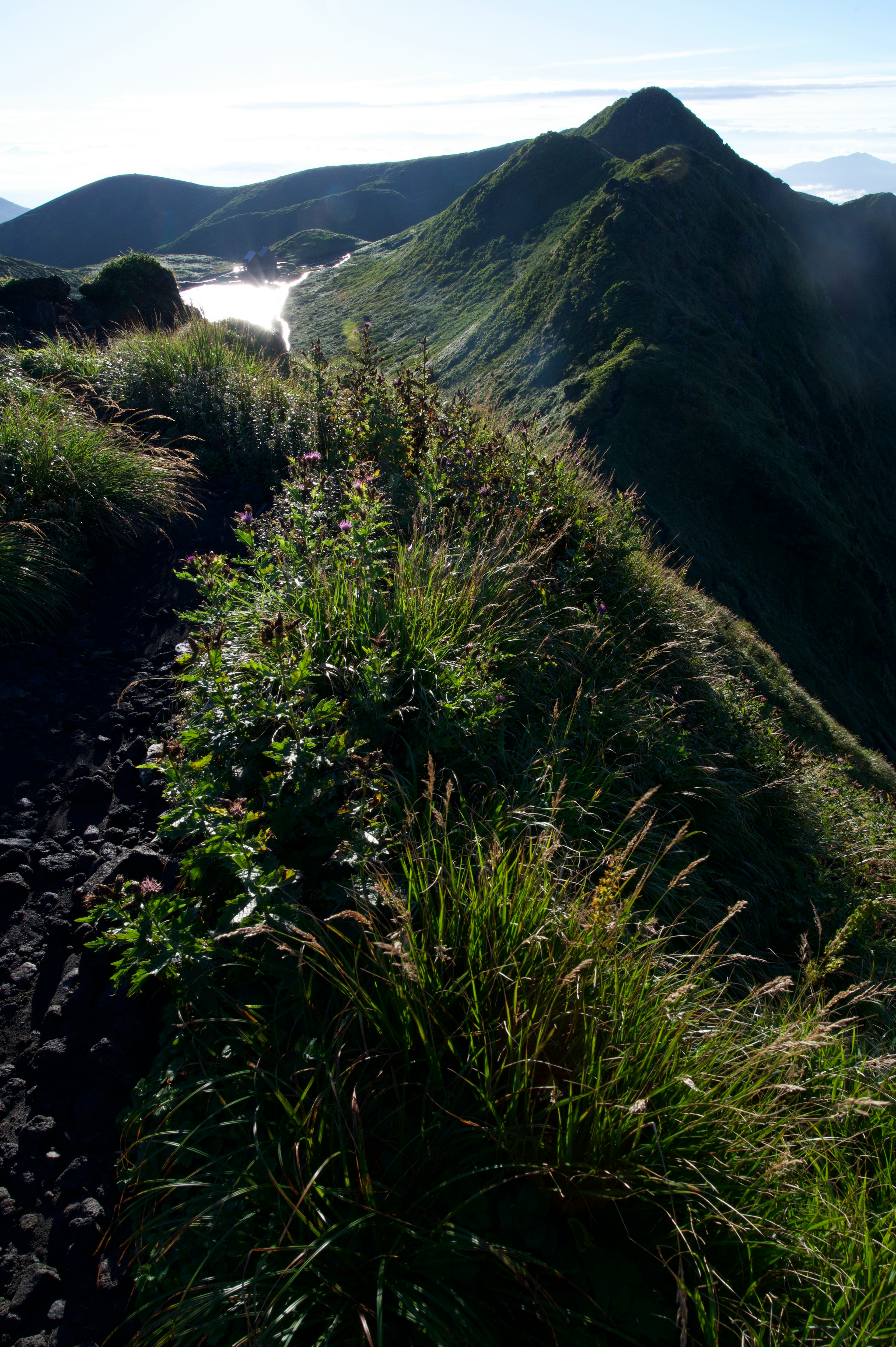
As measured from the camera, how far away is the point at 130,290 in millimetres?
12906

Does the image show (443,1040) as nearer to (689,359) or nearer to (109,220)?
(689,359)

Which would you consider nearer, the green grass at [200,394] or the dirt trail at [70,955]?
the dirt trail at [70,955]

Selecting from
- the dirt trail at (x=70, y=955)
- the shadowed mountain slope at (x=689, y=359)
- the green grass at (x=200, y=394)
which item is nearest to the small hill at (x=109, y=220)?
the shadowed mountain slope at (x=689, y=359)

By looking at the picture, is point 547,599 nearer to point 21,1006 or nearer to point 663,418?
point 21,1006

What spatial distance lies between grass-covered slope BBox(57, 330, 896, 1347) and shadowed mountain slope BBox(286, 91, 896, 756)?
23.4 m

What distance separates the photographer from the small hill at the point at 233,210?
98500 millimetres

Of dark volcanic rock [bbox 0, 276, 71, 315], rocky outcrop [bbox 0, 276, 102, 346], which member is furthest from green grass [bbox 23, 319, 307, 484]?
dark volcanic rock [bbox 0, 276, 71, 315]

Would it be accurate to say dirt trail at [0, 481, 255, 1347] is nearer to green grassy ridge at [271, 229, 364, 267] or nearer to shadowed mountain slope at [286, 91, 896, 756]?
shadowed mountain slope at [286, 91, 896, 756]

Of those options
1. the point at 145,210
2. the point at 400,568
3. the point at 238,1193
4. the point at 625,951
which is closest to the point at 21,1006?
the point at 238,1193

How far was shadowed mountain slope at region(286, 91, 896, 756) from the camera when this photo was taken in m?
30.2

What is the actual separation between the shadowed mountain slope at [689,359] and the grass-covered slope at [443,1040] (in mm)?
23368

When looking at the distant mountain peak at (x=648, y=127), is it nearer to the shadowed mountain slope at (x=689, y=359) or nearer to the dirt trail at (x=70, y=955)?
the shadowed mountain slope at (x=689, y=359)

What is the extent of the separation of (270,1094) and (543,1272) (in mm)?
778

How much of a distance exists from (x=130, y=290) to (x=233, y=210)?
12685 cm
